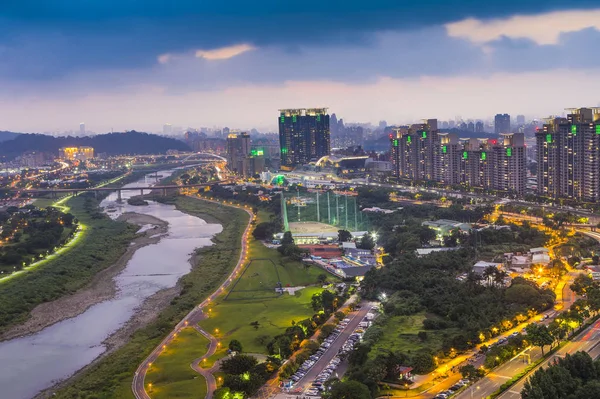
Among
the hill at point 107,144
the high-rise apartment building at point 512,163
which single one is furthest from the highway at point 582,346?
the hill at point 107,144

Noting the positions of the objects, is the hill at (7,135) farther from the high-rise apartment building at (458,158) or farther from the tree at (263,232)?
the tree at (263,232)

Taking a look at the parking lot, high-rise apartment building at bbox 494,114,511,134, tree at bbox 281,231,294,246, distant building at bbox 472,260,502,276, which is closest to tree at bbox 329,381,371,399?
the parking lot

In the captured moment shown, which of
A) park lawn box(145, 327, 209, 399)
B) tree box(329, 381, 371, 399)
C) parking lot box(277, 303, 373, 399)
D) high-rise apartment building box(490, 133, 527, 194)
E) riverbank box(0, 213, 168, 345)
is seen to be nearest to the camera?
tree box(329, 381, 371, 399)

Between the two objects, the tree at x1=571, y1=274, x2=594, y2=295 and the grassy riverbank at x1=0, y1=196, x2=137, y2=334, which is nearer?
the tree at x1=571, y1=274, x2=594, y2=295

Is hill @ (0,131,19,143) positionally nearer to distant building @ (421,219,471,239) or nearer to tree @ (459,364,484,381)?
distant building @ (421,219,471,239)

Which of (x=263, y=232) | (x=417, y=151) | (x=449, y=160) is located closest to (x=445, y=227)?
(x=263, y=232)

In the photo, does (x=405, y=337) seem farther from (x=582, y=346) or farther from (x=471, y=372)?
(x=582, y=346)
